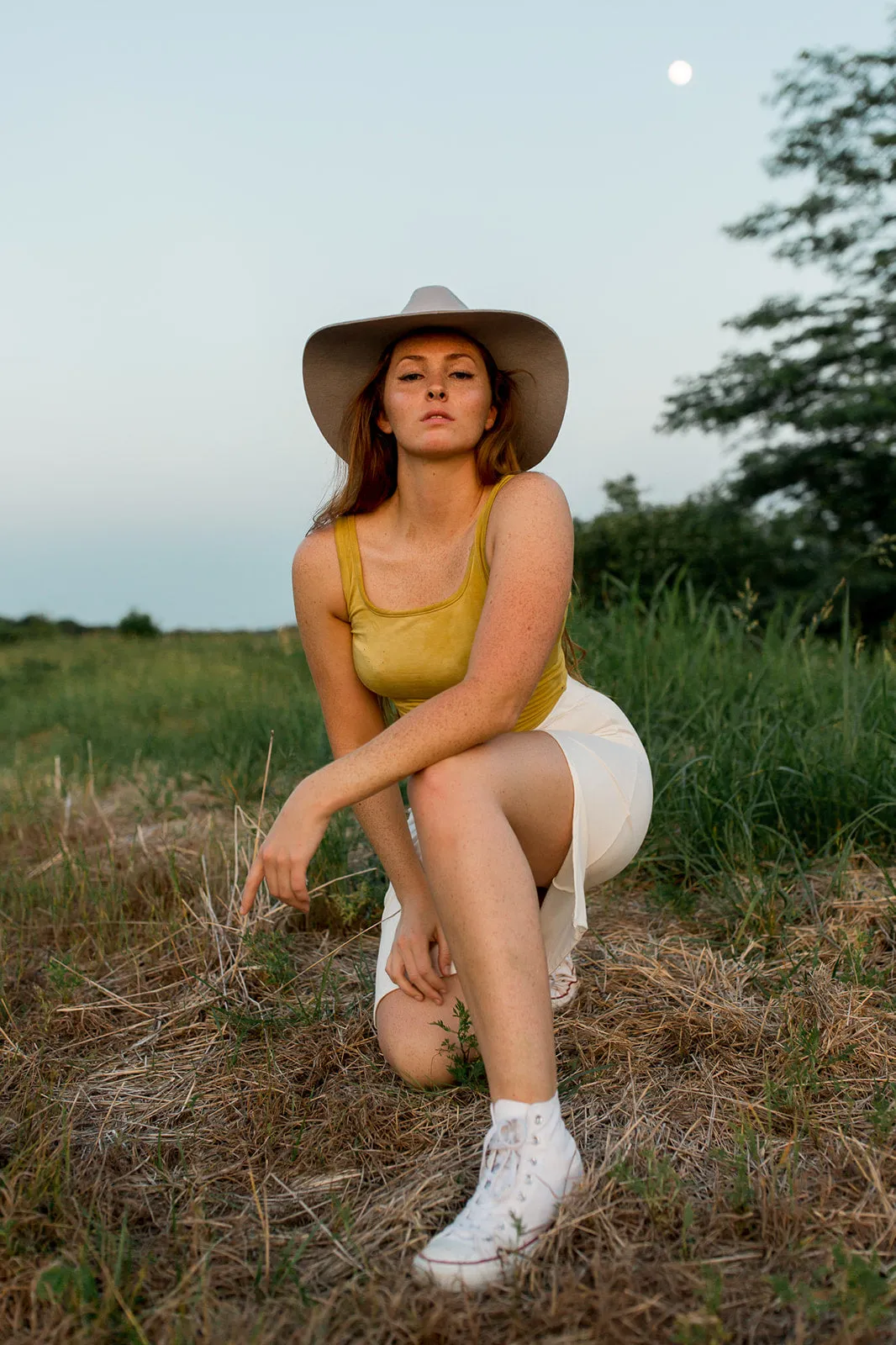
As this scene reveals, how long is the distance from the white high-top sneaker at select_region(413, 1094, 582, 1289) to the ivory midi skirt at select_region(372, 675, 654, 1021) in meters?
0.42

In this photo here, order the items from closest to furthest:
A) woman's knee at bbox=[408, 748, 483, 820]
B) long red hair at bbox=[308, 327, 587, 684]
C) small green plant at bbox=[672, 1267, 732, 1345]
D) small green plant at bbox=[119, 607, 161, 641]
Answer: small green plant at bbox=[672, 1267, 732, 1345] < woman's knee at bbox=[408, 748, 483, 820] < long red hair at bbox=[308, 327, 587, 684] < small green plant at bbox=[119, 607, 161, 641]

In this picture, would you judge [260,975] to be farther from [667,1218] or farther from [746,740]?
[746,740]

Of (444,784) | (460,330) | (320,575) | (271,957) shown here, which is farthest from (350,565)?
(271,957)

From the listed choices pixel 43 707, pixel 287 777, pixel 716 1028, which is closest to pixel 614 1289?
pixel 716 1028

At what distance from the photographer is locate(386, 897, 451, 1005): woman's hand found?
6.73ft

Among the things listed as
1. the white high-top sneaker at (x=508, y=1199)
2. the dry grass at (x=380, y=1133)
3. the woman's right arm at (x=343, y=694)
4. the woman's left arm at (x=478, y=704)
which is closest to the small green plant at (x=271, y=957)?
the dry grass at (x=380, y=1133)

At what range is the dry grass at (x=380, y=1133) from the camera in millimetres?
1307

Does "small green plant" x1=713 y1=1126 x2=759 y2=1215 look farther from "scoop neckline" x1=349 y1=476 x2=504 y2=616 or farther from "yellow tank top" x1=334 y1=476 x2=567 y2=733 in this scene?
"scoop neckline" x1=349 y1=476 x2=504 y2=616

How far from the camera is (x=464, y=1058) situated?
1.95 metres

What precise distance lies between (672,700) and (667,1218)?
7.64 ft

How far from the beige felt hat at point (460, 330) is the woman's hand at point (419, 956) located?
3.46ft

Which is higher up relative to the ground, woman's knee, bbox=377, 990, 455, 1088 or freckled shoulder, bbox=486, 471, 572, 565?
freckled shoulder, bbox=486, 471, 572, 565

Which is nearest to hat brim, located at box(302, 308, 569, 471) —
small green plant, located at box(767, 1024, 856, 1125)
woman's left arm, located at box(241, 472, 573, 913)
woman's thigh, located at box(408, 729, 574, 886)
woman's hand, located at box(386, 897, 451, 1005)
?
woman's left arm, located at box(241, 472, 573, 913)

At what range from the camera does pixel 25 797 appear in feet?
13.8
